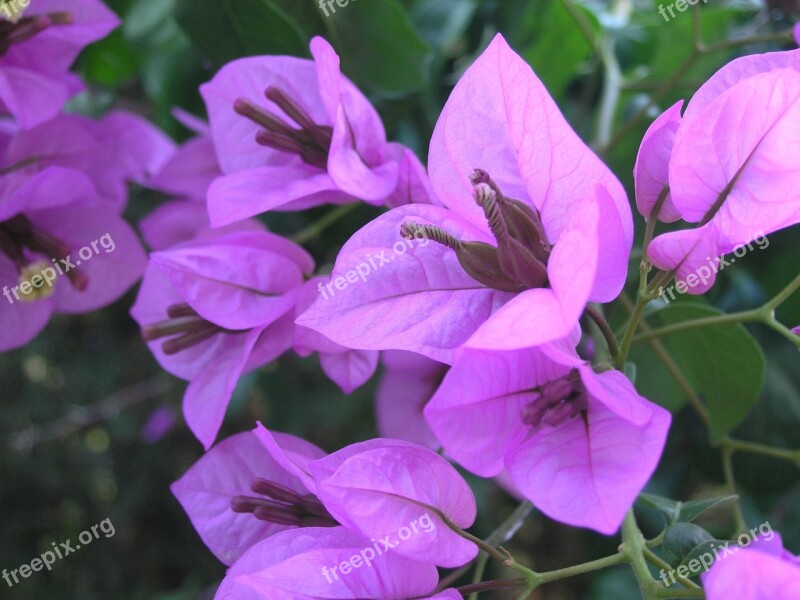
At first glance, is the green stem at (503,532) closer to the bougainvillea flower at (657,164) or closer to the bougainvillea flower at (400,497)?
the bougainvillea flower at (400,497)

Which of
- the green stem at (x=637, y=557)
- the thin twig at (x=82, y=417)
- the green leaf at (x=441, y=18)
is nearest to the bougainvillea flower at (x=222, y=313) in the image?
the green stem at (x=637, y=557)

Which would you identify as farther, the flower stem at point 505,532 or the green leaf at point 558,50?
the green leaf at point 558,50
